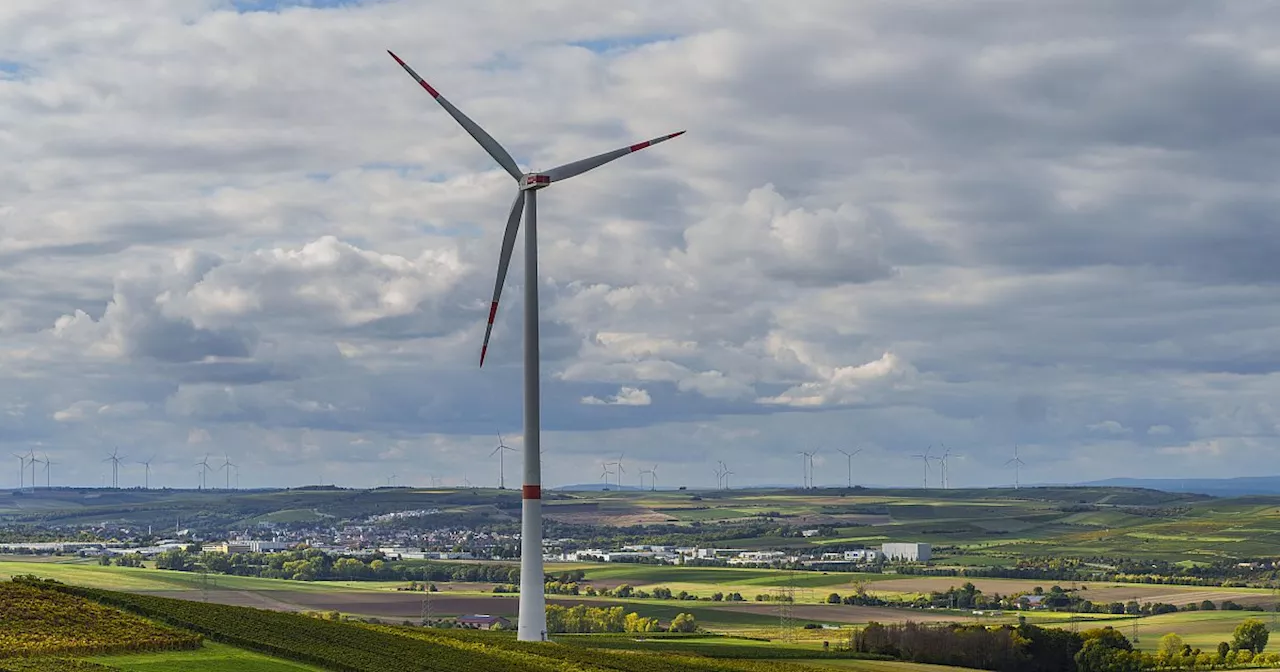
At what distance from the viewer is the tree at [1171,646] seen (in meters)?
166

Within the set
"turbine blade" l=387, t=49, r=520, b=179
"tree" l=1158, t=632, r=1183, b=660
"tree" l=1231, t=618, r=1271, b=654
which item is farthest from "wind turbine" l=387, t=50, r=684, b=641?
"tree" l=1231, t=618, r=1271, b=654

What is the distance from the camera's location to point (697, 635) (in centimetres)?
17800

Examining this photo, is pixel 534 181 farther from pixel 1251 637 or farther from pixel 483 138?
pixel 1251 637

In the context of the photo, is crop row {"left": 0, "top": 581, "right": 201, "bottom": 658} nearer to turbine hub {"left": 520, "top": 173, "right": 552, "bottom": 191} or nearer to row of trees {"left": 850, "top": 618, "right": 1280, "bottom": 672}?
turbine hub {"left": 520, "top": 173, "right": 552, "bottom": 191}

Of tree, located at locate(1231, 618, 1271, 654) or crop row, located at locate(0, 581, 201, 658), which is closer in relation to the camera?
crop row, located at locate(0, 581, 201, 658)

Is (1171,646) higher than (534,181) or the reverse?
the reverse

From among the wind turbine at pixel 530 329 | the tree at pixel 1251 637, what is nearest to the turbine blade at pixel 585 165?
the wind turbine at pixel 530 329

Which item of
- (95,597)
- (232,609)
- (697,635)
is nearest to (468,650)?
(232,609)

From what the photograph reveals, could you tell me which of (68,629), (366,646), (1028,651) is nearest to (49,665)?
(68,629)

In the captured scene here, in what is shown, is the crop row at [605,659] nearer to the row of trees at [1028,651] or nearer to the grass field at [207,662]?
the grass field at [207,662]

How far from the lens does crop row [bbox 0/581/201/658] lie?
3278 inches

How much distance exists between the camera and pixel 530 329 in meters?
106

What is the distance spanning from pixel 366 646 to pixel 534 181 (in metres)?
35.7

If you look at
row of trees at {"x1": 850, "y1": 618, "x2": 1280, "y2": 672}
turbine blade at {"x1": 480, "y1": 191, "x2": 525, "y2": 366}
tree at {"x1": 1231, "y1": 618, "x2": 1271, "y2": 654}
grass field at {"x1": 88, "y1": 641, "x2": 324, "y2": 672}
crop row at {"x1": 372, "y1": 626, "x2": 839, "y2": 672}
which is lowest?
tree at {"x1": 1231, "y1": 618, "x2": 1271, "y2": 654}
